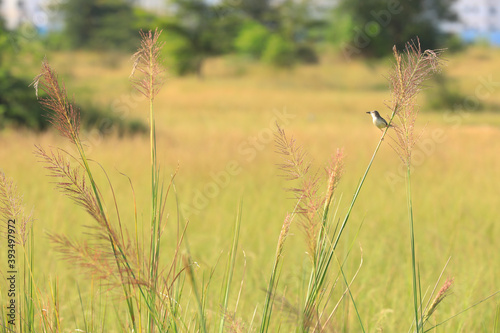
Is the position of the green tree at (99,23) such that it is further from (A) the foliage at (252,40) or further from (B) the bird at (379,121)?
(B) the bird at (379,121)

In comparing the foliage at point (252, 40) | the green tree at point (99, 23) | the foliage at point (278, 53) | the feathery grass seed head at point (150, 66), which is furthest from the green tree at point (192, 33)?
the feathery grass seed head at point (150, 66)

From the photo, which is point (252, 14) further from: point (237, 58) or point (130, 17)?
point (130, 17)

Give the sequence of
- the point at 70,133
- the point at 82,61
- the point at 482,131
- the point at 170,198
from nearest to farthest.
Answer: the point at 70,133
the point at 170,198
the point at 482,131
the point at 82,61

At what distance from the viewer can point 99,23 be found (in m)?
52.8

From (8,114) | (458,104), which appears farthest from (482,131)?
(458,104)

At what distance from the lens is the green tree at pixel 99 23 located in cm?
4984

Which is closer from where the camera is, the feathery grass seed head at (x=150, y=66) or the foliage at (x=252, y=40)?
the feathery grass seed head at (x=150, y=66)

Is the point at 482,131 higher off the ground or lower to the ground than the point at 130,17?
lower

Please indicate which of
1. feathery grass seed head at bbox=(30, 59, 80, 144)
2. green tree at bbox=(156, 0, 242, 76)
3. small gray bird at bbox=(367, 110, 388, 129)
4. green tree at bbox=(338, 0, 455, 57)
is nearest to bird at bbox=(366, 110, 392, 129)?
small gray bird at bbox=(367, 110, 388, 129)

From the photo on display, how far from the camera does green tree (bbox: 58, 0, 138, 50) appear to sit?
49.8 meters

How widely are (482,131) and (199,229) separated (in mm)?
7468

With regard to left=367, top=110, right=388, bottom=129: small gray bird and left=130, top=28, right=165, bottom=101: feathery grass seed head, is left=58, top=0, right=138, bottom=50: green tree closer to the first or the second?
left=130, top=28, right=165, bottom=101: feathery grass seed head

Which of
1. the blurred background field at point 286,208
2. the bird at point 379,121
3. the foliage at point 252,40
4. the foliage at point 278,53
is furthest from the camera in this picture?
the foliage at point 252,40

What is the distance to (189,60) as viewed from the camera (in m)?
35.0
